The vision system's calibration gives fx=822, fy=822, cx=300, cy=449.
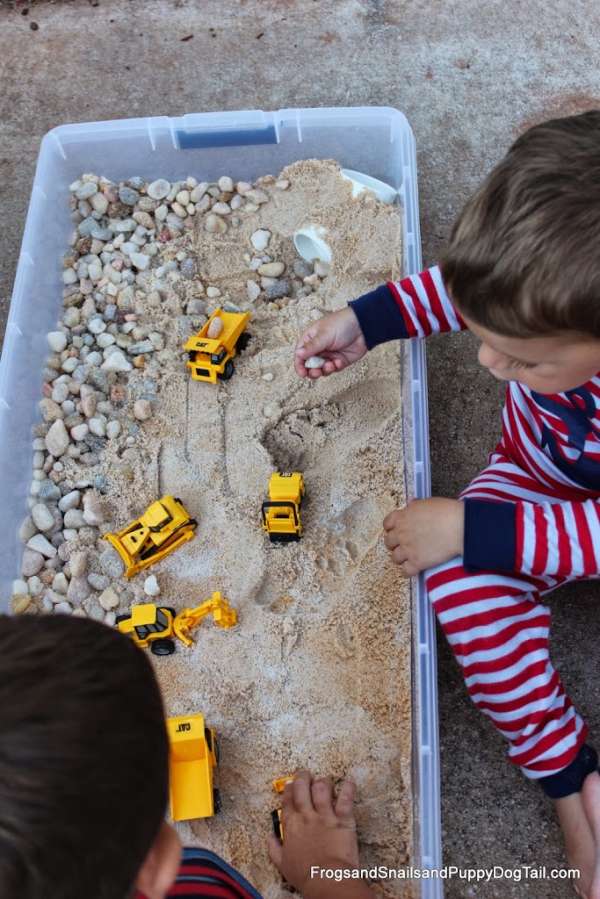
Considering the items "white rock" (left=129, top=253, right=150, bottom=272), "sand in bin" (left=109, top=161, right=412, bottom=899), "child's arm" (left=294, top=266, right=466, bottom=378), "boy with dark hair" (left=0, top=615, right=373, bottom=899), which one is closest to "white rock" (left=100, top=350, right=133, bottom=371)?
"sand in bin" (left=109, top=161, right=412, bottom=899)

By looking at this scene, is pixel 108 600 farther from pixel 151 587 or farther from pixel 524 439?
pixel 524 439

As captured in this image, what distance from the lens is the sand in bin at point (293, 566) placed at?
945 mm

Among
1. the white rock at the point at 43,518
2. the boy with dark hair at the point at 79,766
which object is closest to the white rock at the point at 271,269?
the white rock at the point at 43,518

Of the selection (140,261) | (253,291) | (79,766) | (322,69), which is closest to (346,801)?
(79,766)

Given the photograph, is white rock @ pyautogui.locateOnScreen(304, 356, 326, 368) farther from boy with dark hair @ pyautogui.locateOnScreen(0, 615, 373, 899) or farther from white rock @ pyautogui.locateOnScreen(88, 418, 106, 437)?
boy with dark hair @ pyautogui.locateOnScreen(0, 615, 373, 899)

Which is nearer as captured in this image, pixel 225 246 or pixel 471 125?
pixel 225 246

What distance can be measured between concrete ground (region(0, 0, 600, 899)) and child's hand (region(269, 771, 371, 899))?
0.63 metres

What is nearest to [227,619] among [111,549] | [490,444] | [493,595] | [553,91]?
[111,549]

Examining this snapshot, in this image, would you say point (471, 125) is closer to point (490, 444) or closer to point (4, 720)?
point (490, 444)

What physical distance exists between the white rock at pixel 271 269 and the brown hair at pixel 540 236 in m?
0.58

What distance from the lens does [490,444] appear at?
1.20 metres

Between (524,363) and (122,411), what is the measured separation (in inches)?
24.7

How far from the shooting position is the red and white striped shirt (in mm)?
889

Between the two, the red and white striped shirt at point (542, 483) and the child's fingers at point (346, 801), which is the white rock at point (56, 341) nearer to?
the red and white striped shirt at point (542, 483)
